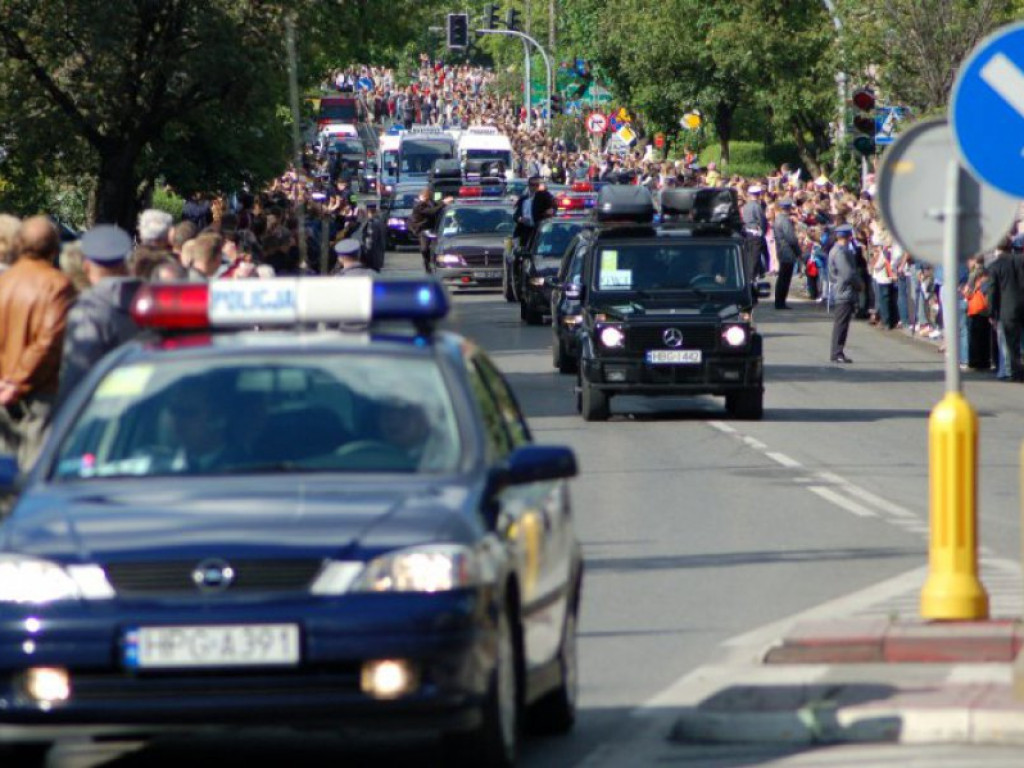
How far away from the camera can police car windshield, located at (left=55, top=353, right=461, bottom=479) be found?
8.10m

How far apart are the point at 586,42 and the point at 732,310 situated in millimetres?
61586

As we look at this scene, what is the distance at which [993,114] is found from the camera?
10.1 metres

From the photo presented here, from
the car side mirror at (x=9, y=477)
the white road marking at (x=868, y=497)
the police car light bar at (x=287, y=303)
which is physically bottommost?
the white road marking at (x=868, y=497)

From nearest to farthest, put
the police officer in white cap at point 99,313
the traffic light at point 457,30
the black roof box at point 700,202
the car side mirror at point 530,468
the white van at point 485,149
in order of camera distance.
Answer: the car side mirror at point 530,468
the police officer in white cap at point 99,313
the black roof box at point 700,202
the traffic light at point 457,30
the white van at point 485,149

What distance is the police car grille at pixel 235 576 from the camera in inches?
288

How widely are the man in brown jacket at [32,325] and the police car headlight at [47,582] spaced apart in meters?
4.33

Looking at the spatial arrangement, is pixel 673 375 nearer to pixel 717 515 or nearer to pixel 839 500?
pixel 839 500

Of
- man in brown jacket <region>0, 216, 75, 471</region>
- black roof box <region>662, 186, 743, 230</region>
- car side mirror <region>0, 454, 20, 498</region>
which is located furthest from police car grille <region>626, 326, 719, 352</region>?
car side mirror <region>0, 454, 20, 498</region>

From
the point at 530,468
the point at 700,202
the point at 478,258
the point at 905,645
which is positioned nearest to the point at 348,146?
the point at 478,258

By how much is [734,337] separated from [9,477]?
16462mm

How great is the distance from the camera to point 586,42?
8519 cm

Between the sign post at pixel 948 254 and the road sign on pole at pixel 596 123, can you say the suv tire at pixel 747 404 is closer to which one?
the sign post at pixel 948 254

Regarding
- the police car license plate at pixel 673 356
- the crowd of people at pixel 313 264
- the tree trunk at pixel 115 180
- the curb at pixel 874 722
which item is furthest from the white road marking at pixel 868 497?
the tree trunk at pixel 115 180

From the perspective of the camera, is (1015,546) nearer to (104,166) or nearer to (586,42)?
(104,166)
